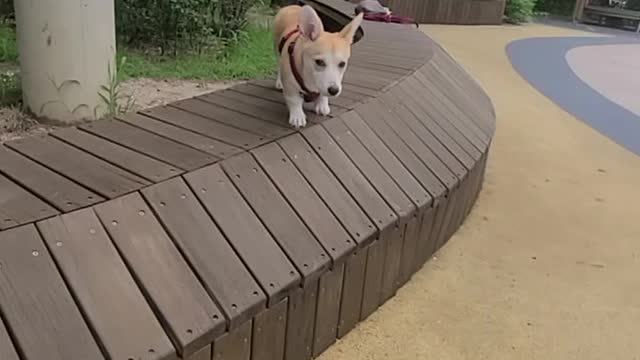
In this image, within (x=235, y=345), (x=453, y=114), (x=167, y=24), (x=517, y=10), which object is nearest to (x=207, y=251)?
(x=235, y=345)

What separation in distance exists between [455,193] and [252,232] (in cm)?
120

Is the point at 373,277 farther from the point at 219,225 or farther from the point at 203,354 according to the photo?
the point at 203,354

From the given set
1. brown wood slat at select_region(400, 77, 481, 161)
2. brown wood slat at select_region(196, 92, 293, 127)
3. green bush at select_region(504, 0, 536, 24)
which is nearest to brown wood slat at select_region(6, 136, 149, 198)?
brown wood slat at select_region(196, 92, 293, 127)

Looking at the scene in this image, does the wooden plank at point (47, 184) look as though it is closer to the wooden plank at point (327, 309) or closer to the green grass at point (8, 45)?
the wooden plank at point (327, 309)

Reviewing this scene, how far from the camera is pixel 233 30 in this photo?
429cm

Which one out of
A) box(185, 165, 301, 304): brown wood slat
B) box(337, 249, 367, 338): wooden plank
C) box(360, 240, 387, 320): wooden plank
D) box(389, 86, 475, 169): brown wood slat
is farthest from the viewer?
box(389, 86, 475, 169): brown wood slat

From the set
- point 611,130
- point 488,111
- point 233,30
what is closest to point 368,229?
point 488,111

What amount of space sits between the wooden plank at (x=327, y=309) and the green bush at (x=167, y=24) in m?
2.15

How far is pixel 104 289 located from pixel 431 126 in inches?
72.1

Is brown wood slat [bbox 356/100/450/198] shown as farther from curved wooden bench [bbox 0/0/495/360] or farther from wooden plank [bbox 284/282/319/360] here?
wooden plank [bbox 284/282/319/360]

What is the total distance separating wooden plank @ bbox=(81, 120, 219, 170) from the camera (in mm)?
1882

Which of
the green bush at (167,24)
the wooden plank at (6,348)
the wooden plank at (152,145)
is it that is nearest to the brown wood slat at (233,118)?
the wooden plank at (152,145)

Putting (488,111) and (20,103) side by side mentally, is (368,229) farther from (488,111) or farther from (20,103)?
(488,111)

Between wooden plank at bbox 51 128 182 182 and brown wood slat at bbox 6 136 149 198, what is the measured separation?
24 mm
